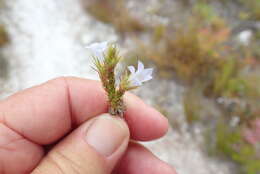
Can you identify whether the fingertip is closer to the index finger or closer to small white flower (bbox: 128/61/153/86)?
the index finger

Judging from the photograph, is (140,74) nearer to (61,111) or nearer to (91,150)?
(91,150)

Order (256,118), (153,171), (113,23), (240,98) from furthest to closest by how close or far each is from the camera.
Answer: (113,23), (240,98), (256,118), (153,171)

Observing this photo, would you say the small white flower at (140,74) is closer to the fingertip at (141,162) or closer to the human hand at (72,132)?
the human hand at (72,132)

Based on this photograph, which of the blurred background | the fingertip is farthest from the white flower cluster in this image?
the blurred background

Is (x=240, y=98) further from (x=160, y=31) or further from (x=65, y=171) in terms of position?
(x=65, y=171)

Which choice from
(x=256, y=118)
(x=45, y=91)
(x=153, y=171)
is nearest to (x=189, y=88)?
(x=256, y=118)
